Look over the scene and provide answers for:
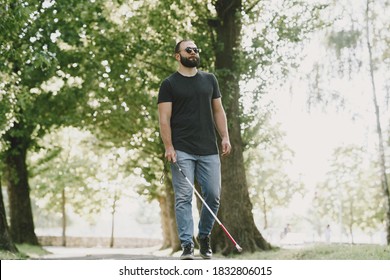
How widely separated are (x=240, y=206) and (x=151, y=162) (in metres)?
11.6

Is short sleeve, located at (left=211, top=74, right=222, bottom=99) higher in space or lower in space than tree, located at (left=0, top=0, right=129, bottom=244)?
lower

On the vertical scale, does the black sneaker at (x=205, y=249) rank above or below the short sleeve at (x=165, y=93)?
below

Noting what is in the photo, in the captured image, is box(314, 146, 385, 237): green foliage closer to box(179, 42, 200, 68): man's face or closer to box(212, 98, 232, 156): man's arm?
box(212, 98, 232, 156): man's arm

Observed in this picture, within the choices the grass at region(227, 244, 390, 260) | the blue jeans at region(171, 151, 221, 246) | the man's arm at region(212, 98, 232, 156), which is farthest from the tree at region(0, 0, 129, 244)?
the grass at region(227, 244, 390, 260)

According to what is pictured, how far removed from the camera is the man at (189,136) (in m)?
5.99

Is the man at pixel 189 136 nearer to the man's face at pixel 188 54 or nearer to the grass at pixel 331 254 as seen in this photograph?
the man's face at pixel 188 54

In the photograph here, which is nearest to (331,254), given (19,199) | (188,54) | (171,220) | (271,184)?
(188,54)

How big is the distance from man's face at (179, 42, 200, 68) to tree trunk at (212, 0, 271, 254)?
25.1 ft

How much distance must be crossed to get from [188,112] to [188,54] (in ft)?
2.10

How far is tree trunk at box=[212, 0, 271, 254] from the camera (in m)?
14.0

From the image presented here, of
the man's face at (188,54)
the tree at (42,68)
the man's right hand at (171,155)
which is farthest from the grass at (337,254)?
the tree at (42,68)

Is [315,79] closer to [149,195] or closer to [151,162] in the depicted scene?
[151,162]

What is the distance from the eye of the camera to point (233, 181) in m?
14.2

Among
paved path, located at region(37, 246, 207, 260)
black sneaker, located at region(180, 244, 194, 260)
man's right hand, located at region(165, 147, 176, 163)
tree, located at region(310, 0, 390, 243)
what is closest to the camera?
black sneaker, located at region(180, 244, 194, 260)
